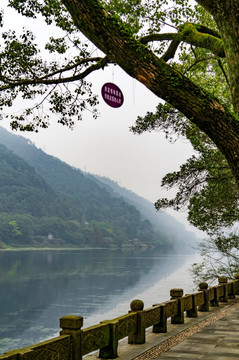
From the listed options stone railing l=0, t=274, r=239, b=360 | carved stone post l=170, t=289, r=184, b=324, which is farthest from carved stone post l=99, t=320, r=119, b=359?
carved stone post l=170, t=289, r=184, b=324

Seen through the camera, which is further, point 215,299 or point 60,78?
point 215,299

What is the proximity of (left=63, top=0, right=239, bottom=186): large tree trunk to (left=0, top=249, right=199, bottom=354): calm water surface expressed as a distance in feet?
82.0

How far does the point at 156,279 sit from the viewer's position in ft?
191

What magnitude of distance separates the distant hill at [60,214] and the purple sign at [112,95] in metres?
104

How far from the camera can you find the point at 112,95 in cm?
627

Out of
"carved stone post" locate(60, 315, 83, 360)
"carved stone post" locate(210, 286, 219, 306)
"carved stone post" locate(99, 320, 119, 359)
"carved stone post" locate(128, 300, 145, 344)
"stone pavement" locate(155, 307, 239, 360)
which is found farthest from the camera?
"carved stone post" locate(210, 286, 219, 306)

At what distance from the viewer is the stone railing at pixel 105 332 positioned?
4.74 meters

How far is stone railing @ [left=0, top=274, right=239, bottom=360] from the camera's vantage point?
4.74m

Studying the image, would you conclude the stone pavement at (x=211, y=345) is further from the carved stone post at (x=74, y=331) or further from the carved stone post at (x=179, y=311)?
the carved stone post at (x=74, y=331)

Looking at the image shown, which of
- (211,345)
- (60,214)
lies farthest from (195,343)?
(60,214)

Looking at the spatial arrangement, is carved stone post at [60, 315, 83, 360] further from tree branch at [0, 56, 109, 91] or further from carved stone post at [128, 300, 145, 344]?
tree branch at [0, 56, 109, 91]

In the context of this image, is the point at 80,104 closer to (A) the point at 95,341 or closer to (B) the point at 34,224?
(A) the point at 95,341

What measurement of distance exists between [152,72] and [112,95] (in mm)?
1094

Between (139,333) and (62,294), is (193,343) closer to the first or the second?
(139,333)
